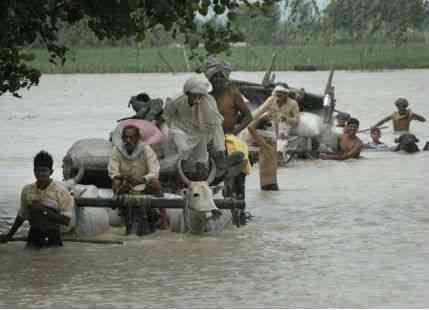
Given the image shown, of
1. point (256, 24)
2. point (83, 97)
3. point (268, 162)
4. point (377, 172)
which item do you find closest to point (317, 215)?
point (268, 162)

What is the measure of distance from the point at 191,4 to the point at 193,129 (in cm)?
104

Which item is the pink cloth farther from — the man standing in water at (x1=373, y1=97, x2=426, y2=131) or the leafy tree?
the man standing in water at (x1=373, y1=97, x2=426, y2=131)

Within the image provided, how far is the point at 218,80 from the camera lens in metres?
13.3

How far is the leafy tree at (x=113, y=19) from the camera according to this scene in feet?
40.1

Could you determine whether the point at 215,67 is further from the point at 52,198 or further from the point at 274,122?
the point at 274,122

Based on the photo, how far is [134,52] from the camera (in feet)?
263

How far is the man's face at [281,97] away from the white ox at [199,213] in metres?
3.82

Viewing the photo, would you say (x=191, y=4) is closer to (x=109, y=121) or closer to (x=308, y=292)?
(x=308, y=292)

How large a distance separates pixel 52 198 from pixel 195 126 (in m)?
1.79

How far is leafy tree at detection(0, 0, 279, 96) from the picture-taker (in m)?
12.2

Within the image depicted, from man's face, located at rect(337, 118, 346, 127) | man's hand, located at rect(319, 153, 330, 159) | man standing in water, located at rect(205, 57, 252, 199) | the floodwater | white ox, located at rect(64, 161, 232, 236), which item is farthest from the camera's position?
man's face, located at rect(337, 118, 346, 127)

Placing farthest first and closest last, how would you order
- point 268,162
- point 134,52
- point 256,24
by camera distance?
point 256,24 → point 134,52 → point 268,162

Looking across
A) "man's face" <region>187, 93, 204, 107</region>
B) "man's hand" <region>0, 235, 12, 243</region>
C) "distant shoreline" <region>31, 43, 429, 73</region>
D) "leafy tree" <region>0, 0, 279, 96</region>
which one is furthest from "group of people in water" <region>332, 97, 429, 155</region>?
"distant shoreline" <region>31, 43, 429, 73</region>

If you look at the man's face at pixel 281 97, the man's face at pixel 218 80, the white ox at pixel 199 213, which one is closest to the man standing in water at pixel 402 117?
the man's face at pixel 281 97
